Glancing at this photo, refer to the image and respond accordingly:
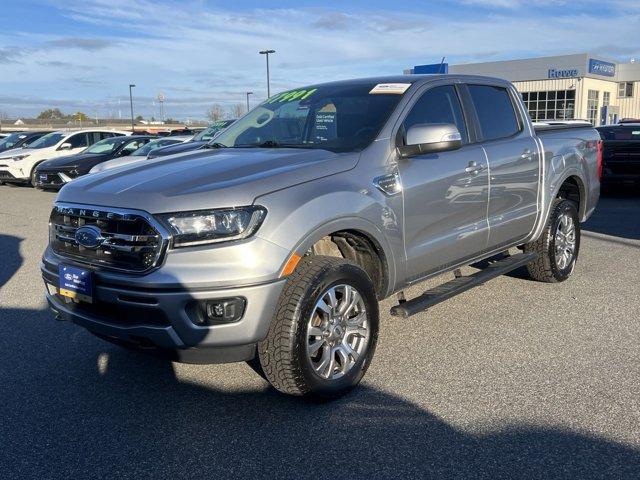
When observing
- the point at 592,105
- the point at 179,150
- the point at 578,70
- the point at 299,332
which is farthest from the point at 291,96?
the point at 592,105

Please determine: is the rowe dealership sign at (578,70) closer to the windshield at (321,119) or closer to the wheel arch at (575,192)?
the wheel arch at (575,192)

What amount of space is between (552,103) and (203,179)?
157 ft

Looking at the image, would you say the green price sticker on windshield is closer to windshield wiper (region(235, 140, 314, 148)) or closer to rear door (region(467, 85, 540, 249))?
windshield wiper (region(235, 140, 314, 148))

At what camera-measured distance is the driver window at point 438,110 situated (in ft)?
14.5

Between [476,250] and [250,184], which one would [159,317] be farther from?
[476,250]

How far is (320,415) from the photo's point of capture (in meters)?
3.52

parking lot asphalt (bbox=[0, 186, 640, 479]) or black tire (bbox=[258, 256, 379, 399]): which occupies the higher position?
black tire (bbox=[258, 256, 379, 399])

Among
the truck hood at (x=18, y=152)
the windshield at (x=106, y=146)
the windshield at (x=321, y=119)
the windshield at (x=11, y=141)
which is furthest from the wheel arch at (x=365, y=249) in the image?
the windshield at (x=11, y=141)

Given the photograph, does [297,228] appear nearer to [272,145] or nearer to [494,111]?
[272,145]

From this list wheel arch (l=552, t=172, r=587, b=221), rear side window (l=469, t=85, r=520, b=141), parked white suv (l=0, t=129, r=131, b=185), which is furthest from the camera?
parked white suv (l=0, t=129, r=131, b=185)

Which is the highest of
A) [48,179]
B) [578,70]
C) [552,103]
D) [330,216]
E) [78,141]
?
[578,70]

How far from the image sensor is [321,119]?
4547 mm

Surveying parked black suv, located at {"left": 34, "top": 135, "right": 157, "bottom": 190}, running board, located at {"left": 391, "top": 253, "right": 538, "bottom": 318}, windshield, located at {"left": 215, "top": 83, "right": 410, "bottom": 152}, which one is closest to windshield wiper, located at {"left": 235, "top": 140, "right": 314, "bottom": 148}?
windshield, located at {"left": 215, "top": 83, "right": 410, "bottom": 152}

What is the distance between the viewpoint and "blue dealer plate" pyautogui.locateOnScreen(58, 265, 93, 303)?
340cm
